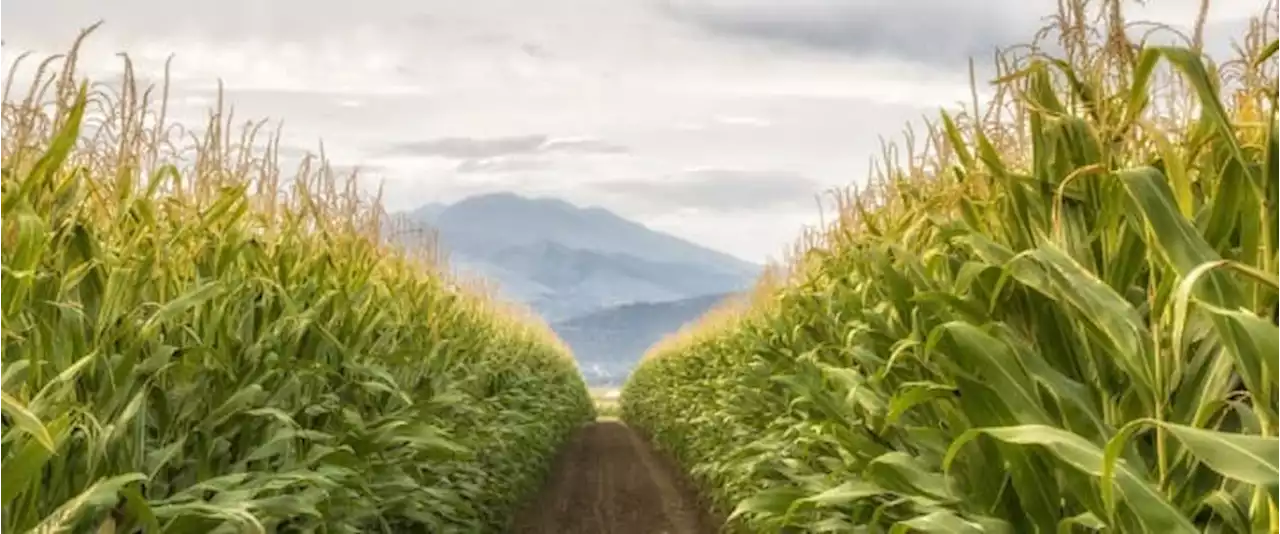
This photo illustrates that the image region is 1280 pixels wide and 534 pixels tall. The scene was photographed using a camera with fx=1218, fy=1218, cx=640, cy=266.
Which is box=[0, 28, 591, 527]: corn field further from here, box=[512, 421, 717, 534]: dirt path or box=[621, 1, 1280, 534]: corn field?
box=[512, 421, 717, 534]: dirt path

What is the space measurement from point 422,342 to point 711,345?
5573 mm

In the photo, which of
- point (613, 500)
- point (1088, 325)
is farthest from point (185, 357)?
point (613, 500)

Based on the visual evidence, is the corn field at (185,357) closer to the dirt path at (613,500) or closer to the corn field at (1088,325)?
the corn field at (1088,325)

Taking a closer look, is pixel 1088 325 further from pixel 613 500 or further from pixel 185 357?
pixel 613 500

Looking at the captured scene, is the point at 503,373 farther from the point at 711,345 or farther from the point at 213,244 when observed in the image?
the point at 213,244

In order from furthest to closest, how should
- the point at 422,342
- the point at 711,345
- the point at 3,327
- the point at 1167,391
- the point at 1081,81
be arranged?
the point at 711,345, the point at 422,342, the point at 1081,81, the point at 3,327, the point at 1167,391

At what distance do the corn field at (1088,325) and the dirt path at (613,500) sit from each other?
20.4ft

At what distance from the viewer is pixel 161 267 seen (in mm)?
3475

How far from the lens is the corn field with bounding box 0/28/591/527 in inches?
96.9

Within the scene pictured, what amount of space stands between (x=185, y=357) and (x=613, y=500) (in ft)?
29.1

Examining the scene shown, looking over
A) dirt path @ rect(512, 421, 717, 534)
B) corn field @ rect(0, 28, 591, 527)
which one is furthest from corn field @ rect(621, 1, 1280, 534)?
dirt path @ rect(512, 421, 717, 534)

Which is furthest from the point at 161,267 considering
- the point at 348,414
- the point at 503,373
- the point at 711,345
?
the point at 711,345

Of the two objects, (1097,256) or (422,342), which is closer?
(1097,256)

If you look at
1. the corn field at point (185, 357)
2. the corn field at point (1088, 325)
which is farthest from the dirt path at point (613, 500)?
the corn field at point (1088, 325)
